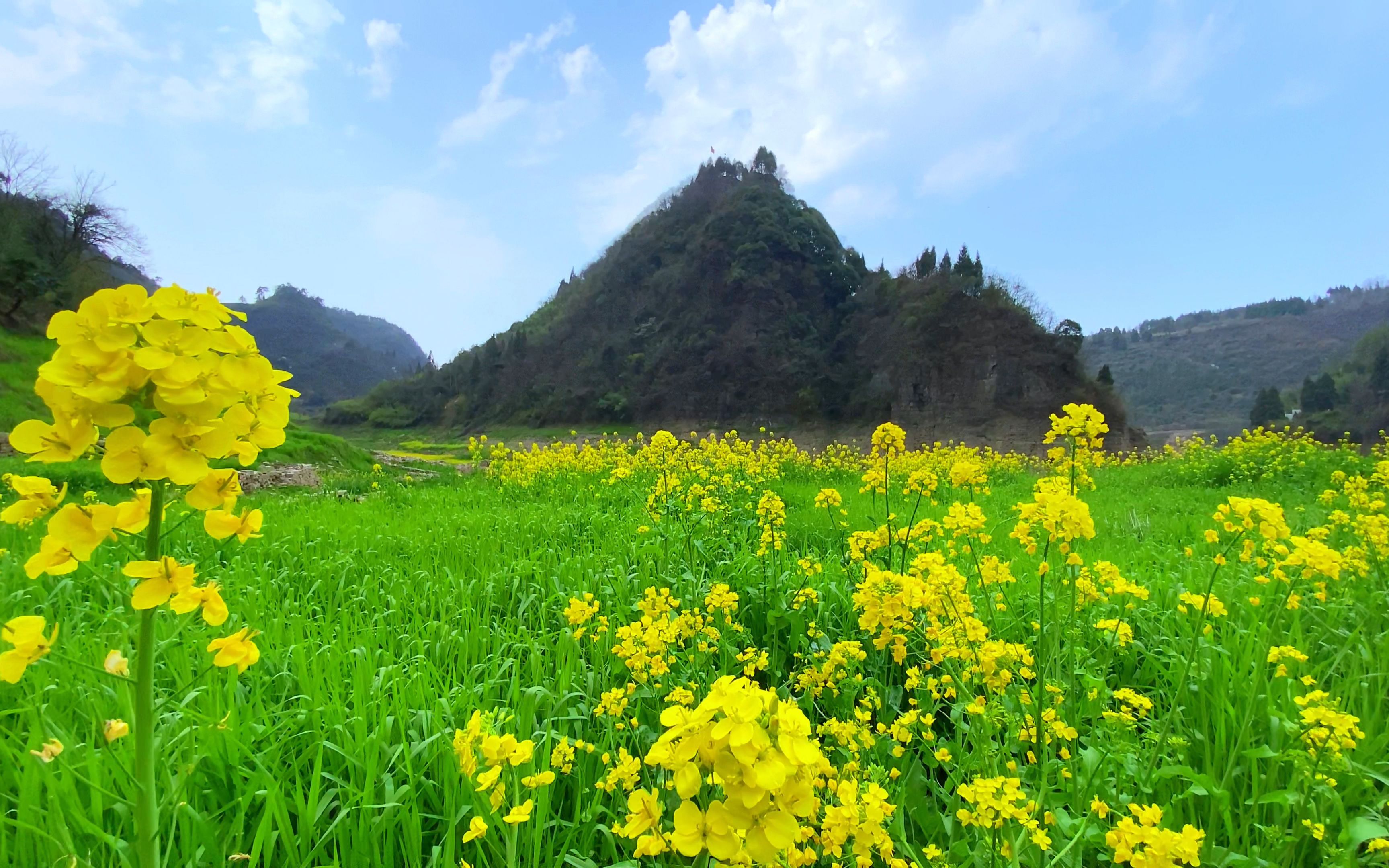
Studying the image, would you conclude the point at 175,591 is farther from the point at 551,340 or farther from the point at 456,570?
the point at 551,340

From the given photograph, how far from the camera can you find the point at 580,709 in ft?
7.55

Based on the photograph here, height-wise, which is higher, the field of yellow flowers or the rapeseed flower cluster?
the rapeseed flower cluster

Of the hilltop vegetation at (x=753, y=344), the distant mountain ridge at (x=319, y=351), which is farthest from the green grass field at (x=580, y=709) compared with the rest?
the distant mountain ridge at (x=319, y=351)

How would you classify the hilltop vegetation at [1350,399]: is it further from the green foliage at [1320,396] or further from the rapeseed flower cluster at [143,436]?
the rapeseed flower cluster at [143,436]

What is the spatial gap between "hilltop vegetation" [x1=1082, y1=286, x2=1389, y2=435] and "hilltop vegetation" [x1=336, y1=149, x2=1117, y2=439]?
5766mm

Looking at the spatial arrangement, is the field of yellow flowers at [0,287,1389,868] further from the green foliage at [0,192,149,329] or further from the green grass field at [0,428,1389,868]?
the green foliage at [0,192,149,329]

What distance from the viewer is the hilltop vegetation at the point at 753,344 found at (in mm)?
32625

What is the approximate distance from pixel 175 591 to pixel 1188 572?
466cm

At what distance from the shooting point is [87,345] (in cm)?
92

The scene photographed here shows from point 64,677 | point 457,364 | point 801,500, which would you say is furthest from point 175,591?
point 457,364

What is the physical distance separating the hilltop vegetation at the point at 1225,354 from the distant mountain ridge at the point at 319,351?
71330mm

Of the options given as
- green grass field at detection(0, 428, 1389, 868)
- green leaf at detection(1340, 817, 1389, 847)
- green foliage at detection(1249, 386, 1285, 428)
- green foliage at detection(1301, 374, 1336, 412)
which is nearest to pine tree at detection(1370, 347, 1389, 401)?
green foliage at detection(1301, 374, 1336, 412)

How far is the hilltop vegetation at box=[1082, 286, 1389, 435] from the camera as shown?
39.5m

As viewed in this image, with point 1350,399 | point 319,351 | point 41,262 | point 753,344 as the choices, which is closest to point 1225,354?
point 1350,399
